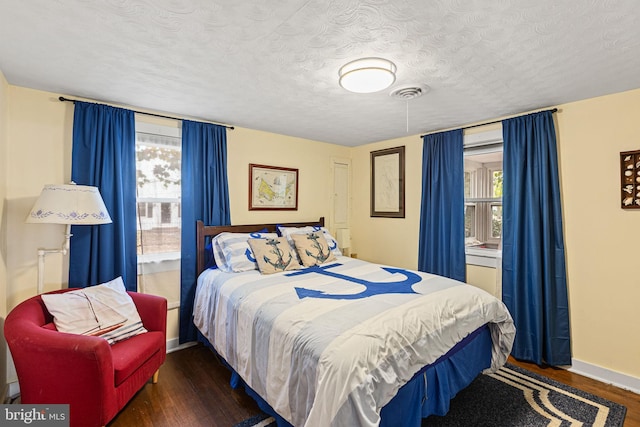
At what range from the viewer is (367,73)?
1958 mm

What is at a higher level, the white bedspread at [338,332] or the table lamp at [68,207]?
the table lamp at [68,207]

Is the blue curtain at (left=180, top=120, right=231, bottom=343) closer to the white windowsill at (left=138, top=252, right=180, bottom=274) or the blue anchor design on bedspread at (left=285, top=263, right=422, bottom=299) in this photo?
the white windowsill at (left=138, top=252, right=180, bottom=274)

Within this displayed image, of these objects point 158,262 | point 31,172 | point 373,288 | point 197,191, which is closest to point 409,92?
point 373,288

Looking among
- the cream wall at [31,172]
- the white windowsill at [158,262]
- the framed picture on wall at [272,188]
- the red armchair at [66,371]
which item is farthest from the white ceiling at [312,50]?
the red armchair at [66,371]

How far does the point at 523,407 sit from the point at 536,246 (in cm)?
138

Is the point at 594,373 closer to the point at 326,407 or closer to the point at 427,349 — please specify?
the point at 427,349

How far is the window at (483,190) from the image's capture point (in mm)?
3291

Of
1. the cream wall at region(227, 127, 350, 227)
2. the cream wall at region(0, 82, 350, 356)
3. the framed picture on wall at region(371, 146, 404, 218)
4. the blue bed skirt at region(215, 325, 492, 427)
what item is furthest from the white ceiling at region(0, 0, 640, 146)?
the blue bed skirt at region(215, 325, 492, 427)

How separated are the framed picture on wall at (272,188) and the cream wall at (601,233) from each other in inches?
114

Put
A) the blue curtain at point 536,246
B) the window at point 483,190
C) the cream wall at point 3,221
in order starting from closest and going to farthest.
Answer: the cream wall at point 3,221 → the blue curtain at point 536,246 → the window at point 483,190

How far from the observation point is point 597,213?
8.43ft

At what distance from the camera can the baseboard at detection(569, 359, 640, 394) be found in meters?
2.39

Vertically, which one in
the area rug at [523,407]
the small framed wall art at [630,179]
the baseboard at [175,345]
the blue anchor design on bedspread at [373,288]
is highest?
the small framed wall art at [630,179]

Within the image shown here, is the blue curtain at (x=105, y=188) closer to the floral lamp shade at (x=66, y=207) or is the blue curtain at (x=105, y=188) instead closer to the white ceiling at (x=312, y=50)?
the white ceiling at (x=312, y=50)
